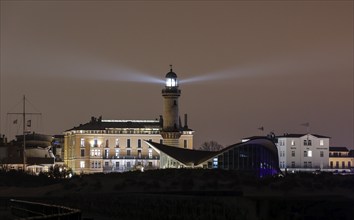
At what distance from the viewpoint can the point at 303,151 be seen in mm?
164000

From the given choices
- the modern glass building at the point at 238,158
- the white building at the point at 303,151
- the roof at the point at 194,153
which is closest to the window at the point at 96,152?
the white building at the point at 303,151

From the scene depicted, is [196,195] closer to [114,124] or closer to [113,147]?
[113,147]

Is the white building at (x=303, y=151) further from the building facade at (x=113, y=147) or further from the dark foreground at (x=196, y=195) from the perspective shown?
the dark foreground at (x=196, y=195)

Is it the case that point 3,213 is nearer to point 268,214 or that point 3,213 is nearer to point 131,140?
point 268,214

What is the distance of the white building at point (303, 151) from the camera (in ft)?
531

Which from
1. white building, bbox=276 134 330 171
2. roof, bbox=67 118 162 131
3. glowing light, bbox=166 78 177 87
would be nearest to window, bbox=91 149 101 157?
roof, bbox=67 118 162 131

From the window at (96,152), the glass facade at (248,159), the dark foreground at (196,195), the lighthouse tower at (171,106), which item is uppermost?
the lighthouse tower at (171,106)

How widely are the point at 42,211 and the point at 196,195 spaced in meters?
26.9

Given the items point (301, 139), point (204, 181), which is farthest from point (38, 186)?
point (301, 139)

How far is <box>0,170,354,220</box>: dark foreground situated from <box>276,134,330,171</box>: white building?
2923 inches

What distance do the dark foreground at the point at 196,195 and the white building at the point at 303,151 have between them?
7425cm

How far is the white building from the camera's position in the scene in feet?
531

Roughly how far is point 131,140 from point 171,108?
4735 cm

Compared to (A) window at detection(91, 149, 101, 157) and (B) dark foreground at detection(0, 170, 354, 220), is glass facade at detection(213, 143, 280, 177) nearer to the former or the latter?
Result: (B) dark foreground at detection(0, 170, 354, 220)
